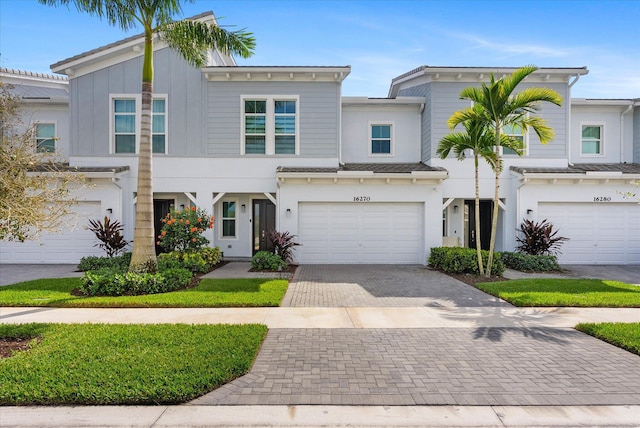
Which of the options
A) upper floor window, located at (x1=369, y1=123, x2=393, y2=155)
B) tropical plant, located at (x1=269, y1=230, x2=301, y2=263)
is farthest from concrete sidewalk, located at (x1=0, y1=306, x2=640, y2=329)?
upper floor window, located at (x1=369, y1=123, x2=393, y2=155)

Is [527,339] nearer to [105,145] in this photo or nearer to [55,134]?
[105,145]

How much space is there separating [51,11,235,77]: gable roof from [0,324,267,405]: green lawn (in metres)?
11.3

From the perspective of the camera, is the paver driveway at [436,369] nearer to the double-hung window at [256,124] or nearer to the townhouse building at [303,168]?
the townhouse building at [303,168]

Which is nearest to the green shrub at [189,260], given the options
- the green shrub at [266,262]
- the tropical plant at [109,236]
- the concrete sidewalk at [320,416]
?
the green shrub at [266,262]

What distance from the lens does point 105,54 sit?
12883 mm

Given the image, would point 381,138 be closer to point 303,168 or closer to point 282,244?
point 303,168

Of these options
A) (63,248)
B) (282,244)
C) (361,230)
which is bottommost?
(63,248)

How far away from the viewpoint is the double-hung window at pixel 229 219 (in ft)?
47.9

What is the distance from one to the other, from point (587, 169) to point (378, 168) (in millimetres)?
8246

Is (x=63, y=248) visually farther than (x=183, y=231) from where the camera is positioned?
Yes

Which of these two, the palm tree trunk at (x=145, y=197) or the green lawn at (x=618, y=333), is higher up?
the palm tree trunk at (x=145, y=197)

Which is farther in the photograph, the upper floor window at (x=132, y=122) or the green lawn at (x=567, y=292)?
the upper floor window at (x=132, y=122)

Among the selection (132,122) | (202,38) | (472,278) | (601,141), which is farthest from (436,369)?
(601,141)

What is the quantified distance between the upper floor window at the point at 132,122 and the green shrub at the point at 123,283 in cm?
648
